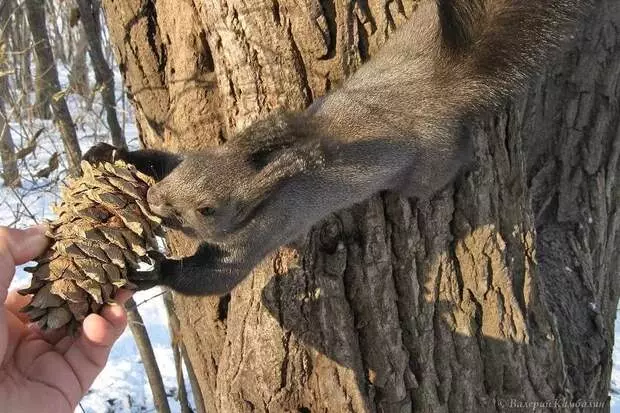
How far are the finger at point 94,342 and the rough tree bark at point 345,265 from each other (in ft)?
1.14

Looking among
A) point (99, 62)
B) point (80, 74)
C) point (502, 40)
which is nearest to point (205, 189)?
point (502, 40)

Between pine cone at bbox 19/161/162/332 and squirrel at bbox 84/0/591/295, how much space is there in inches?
2.8

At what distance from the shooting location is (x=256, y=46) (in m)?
1.27

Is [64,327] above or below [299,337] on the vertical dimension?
above

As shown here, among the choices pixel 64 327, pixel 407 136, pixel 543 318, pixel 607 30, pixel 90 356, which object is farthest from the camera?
pixel 607 30

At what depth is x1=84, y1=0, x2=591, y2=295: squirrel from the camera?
126 centimetres

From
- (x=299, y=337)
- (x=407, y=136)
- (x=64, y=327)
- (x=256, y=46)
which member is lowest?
(x=299, y=337)

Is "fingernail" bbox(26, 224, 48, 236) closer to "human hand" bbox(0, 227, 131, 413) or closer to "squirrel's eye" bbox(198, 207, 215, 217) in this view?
"human hand" bbox(0, 227, 131, 413)

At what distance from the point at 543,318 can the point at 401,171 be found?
1.93ft

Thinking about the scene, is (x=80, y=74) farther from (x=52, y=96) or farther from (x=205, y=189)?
(x=205, y=189)

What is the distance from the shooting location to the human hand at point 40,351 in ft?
3.68

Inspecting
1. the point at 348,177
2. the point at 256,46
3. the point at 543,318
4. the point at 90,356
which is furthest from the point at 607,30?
the point at 90,356

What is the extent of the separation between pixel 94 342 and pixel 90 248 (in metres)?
0.20

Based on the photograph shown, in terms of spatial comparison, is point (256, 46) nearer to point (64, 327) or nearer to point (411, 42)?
point (411, 42)
